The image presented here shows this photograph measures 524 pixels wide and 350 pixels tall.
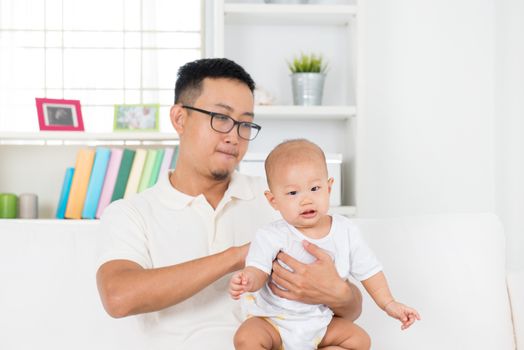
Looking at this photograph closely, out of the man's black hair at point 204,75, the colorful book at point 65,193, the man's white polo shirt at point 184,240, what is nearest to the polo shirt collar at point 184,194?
the man's white polo shirt at point 184,240

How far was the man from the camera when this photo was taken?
168 centimetres

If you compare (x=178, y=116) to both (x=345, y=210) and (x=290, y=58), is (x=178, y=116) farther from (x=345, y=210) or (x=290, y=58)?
(x=290, y=58)

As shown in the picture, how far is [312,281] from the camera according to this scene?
4.99ft

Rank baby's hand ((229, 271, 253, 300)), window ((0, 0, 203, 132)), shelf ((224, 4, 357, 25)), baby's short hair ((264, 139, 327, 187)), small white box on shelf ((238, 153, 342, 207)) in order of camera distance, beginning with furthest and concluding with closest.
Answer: window ((0, 0, 203, 132)) → shelf ((224, 4, 357, 25)) → small white box on shelf ((238, 153, 342, 207)) → baby's short hair ((264, 139, 327, 187)) → baby's hand ((229, 271, 253, 300))

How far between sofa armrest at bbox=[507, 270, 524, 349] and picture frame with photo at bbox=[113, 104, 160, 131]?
5.76 ft

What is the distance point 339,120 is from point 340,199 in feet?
1.41

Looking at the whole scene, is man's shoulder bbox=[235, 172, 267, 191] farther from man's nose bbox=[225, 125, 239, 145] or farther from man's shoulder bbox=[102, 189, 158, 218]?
man's shoulder bbox=[102, 189, 158, 218]

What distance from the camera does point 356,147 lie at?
3150 millimetres

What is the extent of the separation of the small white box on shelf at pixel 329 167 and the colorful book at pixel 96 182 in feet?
1.87

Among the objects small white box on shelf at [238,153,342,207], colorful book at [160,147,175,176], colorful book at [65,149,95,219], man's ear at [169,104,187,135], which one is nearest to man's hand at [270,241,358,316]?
man's ear at [169,104,187,135]

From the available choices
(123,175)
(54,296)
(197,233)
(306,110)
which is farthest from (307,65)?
(54,296)

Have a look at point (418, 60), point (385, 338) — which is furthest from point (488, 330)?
point (418, 60)

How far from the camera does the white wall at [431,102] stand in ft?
11.6

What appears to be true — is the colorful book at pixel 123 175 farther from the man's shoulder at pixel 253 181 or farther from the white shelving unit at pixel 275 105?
the man's shoulder at pixel 253 181
